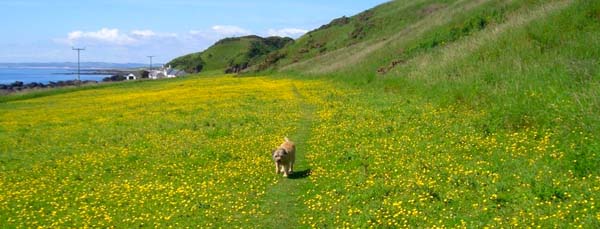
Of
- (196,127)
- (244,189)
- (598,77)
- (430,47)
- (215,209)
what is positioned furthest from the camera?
(430,47)

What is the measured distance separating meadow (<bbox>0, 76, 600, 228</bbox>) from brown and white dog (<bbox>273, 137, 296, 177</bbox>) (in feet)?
0.81

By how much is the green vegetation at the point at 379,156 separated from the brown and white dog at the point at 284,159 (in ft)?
1.28

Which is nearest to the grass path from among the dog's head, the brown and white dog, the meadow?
the meadow

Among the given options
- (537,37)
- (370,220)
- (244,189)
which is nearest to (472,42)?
(537,37)

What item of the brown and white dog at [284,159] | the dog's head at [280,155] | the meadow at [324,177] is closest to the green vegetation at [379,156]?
the meadow at [324,177]

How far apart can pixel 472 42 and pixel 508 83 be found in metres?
11.7

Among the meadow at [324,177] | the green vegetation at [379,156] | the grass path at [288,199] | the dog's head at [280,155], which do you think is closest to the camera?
the meadow at [324,177]

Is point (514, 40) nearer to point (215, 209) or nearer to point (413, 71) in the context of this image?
point (413, 71)

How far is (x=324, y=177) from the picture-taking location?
13.1m

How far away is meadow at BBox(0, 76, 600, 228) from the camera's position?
9289mm

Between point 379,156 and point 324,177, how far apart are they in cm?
174

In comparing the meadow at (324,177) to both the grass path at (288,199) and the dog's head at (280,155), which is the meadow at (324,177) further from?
the dog's head at (280,155)

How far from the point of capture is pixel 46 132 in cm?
2647

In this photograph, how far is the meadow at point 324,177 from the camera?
366 inches
